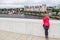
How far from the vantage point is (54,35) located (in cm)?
1094

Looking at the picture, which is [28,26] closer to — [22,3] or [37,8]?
[37,8]

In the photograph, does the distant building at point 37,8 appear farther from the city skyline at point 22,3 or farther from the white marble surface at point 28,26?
the white marble surface at point 28,26

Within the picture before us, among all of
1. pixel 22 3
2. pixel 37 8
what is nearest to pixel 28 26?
pixel 37 8

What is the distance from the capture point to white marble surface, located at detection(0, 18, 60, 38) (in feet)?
35.8

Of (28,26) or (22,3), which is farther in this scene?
(22,3)

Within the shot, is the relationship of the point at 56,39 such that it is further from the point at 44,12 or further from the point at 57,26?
the point at 44,12

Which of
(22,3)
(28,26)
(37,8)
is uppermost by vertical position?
(22,3)

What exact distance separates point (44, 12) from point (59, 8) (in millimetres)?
923

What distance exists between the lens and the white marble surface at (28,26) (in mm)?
10906

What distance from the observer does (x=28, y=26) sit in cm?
1178

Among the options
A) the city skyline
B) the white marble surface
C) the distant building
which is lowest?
the white marble surface

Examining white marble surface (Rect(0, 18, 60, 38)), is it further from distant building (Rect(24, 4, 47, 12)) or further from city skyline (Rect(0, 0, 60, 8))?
city skyline (Rect(0, 0, 60, 8))

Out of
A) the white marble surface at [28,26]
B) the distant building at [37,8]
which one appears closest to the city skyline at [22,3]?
the distant building at [37,8]

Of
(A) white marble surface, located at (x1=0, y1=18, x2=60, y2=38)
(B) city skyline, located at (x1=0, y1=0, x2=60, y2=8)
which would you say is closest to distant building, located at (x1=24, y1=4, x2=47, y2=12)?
(B) city skyline, located at (x1=0, y1=0, x2=60, y2=8)
